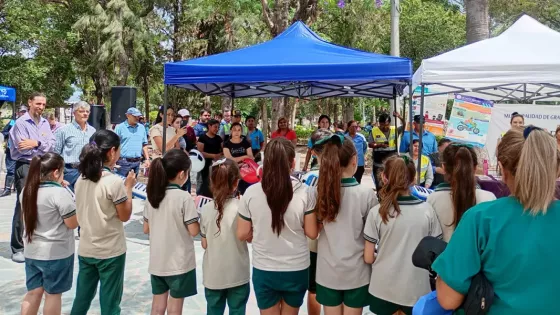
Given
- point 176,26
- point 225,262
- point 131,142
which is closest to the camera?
point 225,262

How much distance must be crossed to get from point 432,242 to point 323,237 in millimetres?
1284

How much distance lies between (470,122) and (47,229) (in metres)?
7.94

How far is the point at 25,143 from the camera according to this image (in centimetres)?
489

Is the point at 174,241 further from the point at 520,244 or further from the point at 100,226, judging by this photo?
the point at 520,244

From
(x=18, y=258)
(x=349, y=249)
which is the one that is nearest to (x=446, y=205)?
(x=349, y=249)

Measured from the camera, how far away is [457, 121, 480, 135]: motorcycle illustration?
8883 mm

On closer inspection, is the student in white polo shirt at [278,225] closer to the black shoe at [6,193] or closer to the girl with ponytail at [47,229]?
the girl with ponytail at [47,229]

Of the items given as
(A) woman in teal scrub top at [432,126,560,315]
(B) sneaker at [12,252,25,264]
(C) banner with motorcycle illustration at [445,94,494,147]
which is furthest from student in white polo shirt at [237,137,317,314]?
(C) banner with motorcycle illustration at [445,94,494,147]

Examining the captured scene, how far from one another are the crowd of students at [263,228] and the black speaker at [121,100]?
8.57 metres

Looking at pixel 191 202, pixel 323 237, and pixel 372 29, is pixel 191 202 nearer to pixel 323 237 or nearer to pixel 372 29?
pixel 323 237

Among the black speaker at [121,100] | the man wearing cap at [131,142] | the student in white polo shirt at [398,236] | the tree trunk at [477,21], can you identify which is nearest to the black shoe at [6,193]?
the black speaker at [121,100]

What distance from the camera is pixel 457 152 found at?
274 cm

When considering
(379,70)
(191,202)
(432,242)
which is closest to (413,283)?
(432,242)

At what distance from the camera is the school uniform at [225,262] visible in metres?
2.83
